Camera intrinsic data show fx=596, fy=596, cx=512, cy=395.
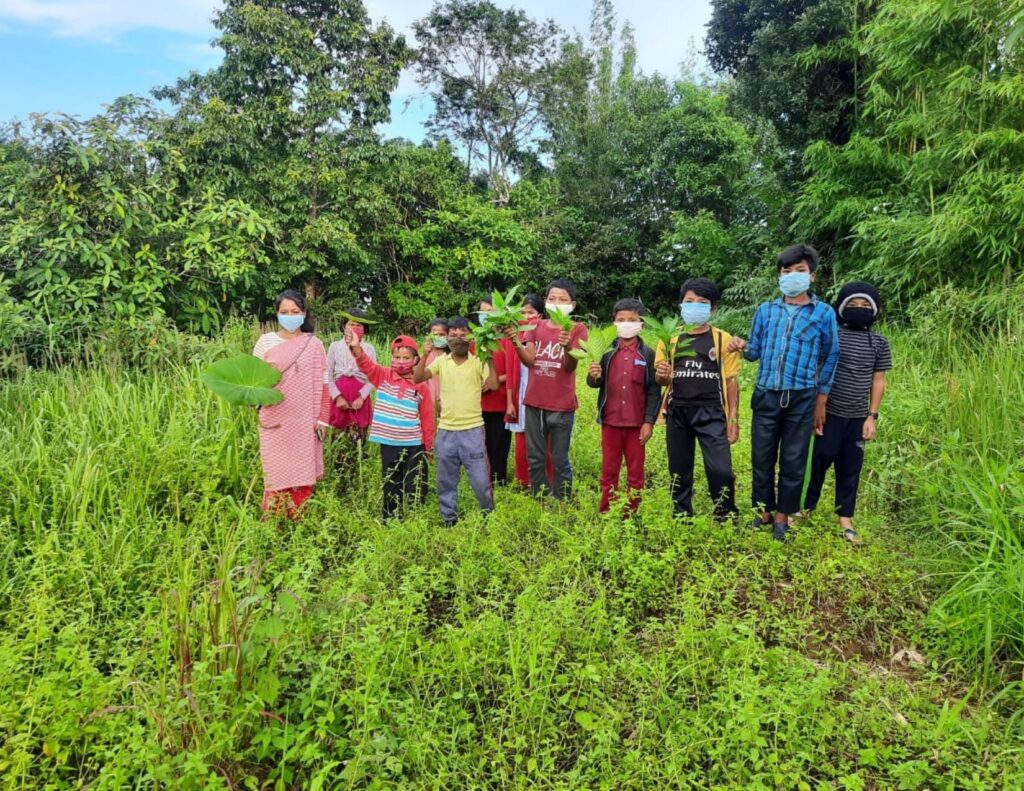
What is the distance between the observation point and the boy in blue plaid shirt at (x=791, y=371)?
12.2 ft

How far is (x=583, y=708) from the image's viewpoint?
2.44 m

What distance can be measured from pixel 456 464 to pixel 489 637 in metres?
1.69

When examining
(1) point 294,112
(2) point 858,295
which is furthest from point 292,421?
(1) point 294,112

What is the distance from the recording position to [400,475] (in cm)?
437

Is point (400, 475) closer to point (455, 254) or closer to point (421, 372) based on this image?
point (421, 372)

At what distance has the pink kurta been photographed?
13.3 feet

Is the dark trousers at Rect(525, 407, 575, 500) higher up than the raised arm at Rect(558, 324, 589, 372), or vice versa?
the raised arm at Rect(558, 324, 589, 372)

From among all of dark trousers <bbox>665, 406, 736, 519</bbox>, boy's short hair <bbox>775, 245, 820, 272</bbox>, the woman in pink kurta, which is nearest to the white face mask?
dark trousers <bbox>665, 406, 736, 519</bbox>

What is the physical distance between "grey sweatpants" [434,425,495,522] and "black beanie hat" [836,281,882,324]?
2.54m

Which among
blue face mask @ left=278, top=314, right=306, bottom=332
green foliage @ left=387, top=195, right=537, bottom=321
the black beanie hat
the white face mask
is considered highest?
green foliage @ left=387, top=195, right=537, bottom=321

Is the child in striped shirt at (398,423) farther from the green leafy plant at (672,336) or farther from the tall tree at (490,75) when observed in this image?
the tall tree at (490,75)

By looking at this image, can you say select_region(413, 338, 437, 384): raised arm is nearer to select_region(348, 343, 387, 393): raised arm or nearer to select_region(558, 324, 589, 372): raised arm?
select_region(348, 343, 387, 393): raised arm

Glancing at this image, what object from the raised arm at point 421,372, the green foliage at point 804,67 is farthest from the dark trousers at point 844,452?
the green foliage at point 804,67

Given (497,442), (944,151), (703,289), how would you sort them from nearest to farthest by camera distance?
(703,289) < (497,442) < (944,151)
